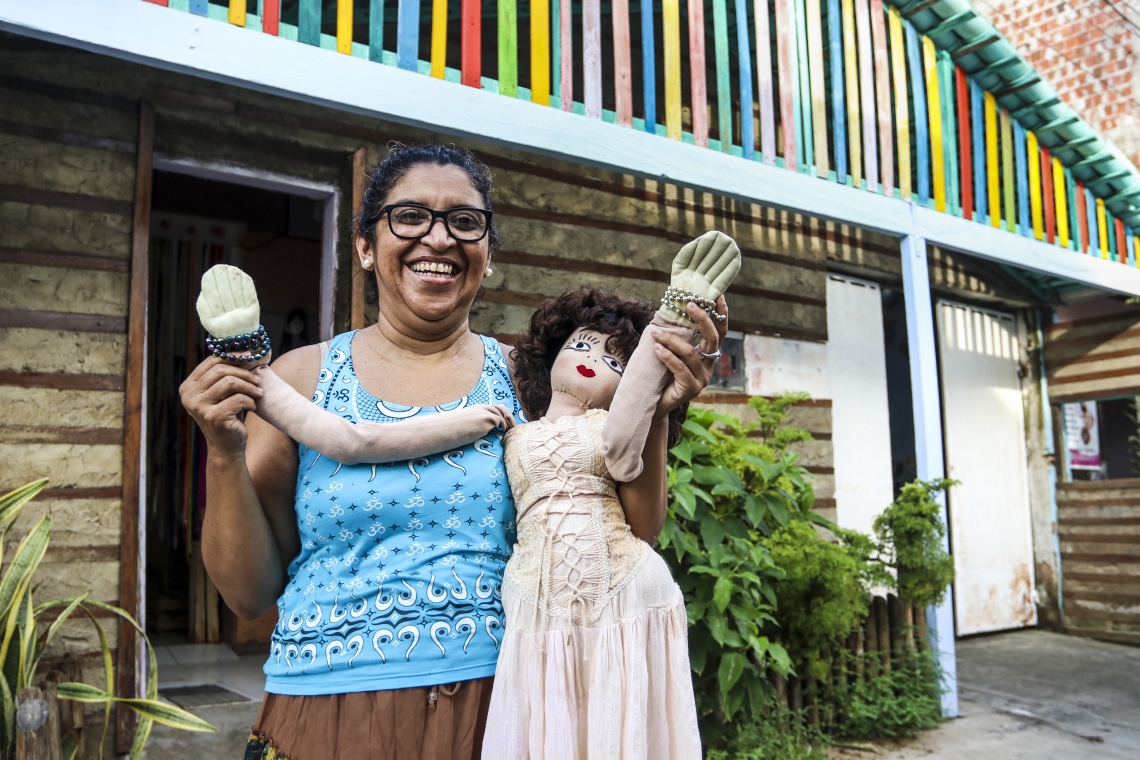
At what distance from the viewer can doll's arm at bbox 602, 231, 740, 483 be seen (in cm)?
138

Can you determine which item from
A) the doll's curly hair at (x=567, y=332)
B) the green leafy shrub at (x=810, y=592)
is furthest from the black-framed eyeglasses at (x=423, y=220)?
the green leafy shrub at (x=810, y=592)

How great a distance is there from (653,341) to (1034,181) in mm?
6011

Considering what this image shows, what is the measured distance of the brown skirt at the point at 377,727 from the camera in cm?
141

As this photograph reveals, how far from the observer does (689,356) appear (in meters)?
1.41

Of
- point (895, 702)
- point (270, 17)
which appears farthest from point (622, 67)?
point (895, 702)

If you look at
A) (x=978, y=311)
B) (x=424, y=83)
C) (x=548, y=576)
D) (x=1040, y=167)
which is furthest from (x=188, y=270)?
(x=978, y=311)

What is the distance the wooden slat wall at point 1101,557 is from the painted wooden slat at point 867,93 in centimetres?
479

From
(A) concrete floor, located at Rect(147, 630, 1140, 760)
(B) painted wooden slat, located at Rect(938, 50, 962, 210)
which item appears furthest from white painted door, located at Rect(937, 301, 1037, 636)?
(B) painted wooden slat, located at Rect(938, 50, 962, 210)

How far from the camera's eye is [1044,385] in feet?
28.2

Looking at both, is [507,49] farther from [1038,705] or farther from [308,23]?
[1038,705]

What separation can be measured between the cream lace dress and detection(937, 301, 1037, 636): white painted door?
6.93 m

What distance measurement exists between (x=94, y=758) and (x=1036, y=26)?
12.1 meters

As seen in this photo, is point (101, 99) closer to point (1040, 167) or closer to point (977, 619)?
point (1040, 167)

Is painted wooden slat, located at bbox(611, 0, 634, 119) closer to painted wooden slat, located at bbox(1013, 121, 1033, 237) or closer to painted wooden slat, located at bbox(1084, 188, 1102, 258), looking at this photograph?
painted wooden slat, located at bbox(1013, 121, 1033, 237)
